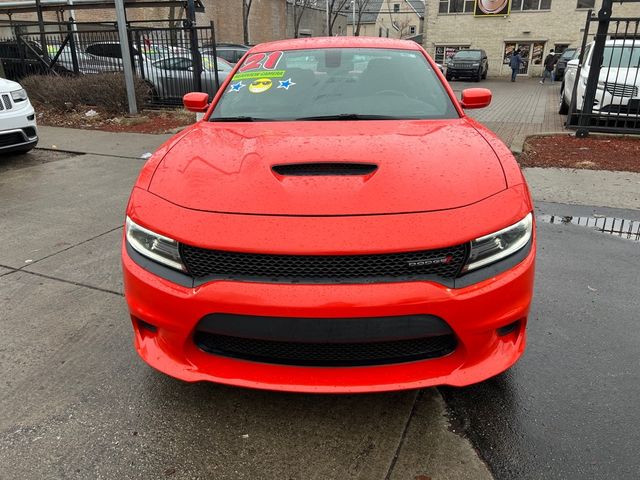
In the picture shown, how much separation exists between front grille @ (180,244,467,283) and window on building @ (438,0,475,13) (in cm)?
3874

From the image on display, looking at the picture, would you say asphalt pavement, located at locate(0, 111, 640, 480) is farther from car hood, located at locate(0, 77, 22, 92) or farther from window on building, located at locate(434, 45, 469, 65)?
window on building, located at locate(434, 45, 469, 65)

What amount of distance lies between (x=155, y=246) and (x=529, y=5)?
128 feet

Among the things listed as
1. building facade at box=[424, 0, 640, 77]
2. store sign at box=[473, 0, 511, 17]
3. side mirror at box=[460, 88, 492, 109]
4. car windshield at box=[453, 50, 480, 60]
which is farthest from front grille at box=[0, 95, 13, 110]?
store sign at box=[473, 0, 511, 17]

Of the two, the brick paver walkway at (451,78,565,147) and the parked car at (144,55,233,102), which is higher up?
the parked car at (144,55,233,102)

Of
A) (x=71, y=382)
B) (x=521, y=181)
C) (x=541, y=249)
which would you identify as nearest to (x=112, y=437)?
(x=71, y=382)

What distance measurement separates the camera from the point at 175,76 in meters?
12.1

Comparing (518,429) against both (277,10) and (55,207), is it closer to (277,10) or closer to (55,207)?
(55,207)

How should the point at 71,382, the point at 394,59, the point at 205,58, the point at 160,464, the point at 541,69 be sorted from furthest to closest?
the point at 541,69 → the point at 205,58 → the point at 394,59 → the point at 71,382 → the point at 160,464

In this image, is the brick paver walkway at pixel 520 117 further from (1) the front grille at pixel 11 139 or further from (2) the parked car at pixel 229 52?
(2) the parked car at pixel 229 52

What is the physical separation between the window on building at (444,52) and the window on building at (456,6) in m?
2.40

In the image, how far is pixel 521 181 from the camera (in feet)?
7.47

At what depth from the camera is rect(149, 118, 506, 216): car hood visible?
80.8 inches

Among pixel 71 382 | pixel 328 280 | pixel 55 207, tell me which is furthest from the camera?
pixel 55 207

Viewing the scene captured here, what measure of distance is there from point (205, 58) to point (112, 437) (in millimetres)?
11374
